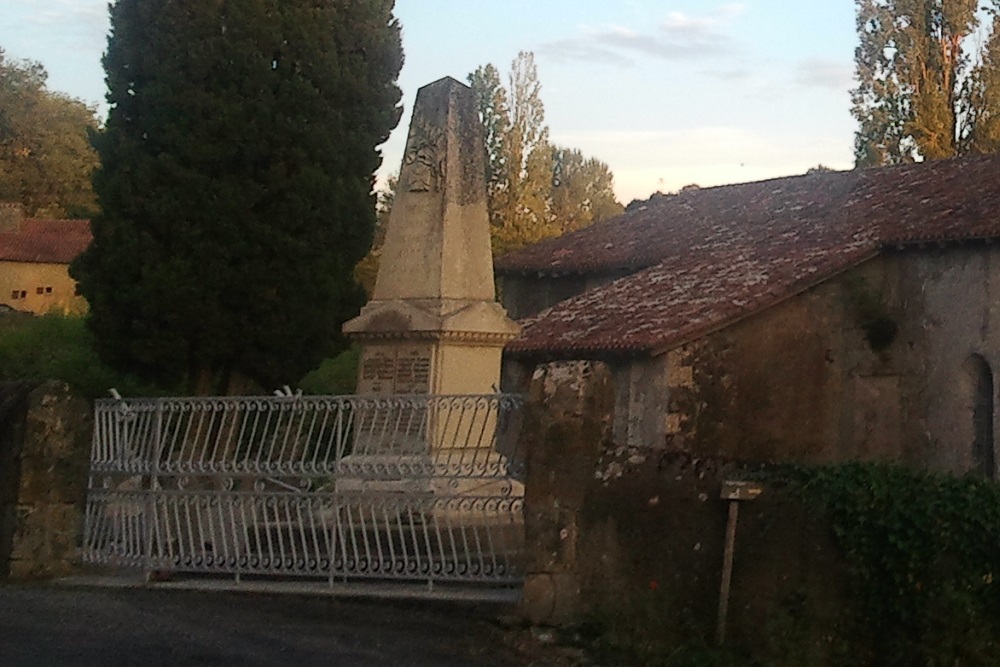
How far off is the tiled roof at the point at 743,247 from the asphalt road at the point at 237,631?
9934 millimetres

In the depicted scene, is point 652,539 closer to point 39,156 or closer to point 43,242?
point 43,242

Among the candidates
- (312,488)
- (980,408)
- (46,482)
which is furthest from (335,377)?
(312,488)

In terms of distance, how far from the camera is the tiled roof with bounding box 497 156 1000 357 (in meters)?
19.0

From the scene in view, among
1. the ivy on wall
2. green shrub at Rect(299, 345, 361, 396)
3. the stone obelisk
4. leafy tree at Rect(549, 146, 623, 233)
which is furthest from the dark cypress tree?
leafy tree at Rect(549, 146, 623, 233)

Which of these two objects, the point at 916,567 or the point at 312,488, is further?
the point at 312,488

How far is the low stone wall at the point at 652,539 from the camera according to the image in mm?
8344

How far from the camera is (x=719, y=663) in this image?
318 inches

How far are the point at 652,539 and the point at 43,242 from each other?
39368 millimetres

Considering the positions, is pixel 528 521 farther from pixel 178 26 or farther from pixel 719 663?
pixel 178 26

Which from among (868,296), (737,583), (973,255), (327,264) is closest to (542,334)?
(327,264)

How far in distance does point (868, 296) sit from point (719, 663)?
1352 cm

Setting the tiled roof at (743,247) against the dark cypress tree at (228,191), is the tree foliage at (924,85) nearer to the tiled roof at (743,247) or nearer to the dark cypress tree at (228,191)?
the tiled roof at (743,247)

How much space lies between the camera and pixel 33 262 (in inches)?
1697

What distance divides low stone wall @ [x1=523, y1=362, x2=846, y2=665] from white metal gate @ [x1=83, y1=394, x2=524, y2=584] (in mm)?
496
